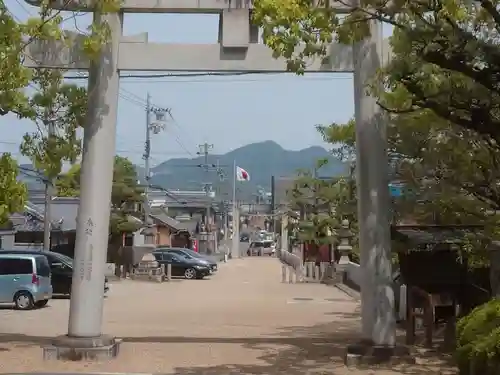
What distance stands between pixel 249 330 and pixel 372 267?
208 inches

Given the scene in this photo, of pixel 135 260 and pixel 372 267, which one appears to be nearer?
pixel 372 267

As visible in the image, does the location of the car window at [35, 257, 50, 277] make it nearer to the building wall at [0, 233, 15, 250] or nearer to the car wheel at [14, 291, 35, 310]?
the car wheel at [14, 291, 35, 310]

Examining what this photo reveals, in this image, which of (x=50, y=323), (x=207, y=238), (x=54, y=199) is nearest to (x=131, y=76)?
(x=50, y=323)

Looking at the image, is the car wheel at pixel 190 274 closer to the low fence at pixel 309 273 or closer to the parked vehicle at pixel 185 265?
the parked vehicle at pixel 185 265

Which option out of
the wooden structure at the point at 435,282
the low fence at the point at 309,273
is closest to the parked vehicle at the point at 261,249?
the low fence at the point at 309,273

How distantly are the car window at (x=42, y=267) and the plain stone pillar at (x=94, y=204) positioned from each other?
10.9 meters

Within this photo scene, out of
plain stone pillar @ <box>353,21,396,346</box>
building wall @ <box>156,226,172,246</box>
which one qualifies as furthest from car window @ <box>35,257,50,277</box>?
building wall @ <box>156,226,172,246</box>

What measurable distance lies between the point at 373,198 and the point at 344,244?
81.2 feet

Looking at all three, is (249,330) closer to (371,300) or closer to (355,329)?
(355,329)

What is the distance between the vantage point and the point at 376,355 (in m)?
11.8

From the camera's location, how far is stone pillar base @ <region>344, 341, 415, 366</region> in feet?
38.3

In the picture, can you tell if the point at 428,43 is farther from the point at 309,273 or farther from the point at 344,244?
the point at 309,273

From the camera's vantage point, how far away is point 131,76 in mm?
13344

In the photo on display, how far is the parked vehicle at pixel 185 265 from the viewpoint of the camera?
39219 mm
